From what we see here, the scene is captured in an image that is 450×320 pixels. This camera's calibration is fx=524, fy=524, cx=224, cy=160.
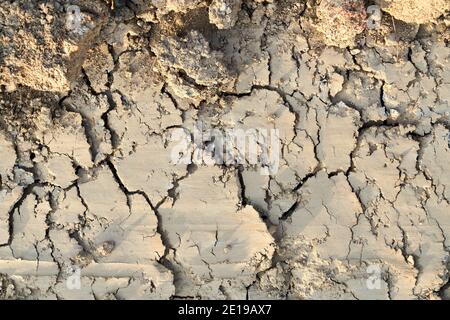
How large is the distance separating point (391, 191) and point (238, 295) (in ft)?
3.77

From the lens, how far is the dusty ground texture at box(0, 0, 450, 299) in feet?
10.6

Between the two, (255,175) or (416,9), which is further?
(255,175)

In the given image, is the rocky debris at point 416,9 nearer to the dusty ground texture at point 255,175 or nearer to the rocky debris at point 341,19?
the dusty ground texture at point 255,175

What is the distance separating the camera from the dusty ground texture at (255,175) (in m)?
3.24

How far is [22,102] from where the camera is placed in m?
3.21

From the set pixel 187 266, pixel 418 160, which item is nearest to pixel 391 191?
pixel 418 160

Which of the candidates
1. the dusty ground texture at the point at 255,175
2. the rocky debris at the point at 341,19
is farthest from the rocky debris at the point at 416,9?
the rocky debris at the point at 341,19

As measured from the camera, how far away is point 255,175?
3.26 m

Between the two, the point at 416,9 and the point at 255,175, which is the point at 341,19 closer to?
the point at 416,9

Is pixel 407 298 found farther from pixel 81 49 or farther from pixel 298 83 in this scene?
pixel 81 49

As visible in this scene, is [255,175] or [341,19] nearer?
[341,19]

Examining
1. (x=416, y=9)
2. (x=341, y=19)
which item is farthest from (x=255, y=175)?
(x=416, y=9)

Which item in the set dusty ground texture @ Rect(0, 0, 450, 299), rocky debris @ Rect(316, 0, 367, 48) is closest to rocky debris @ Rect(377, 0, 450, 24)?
dusty ground texture @ Rect(0, 0, 450, 299)

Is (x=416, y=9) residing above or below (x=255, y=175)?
above
